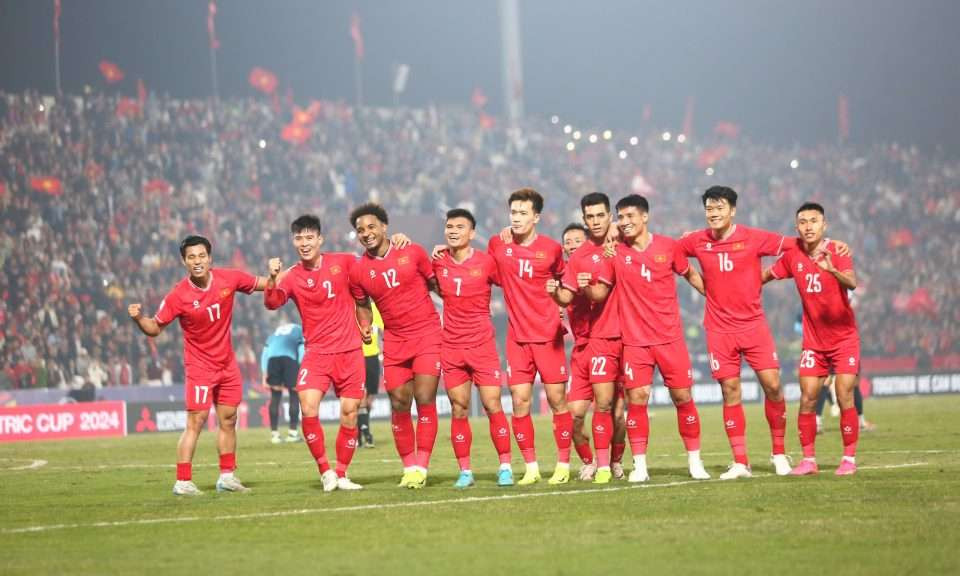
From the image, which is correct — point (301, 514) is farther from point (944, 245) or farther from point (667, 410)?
point (944, 245)

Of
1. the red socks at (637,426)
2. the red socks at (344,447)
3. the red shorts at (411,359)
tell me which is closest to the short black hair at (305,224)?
the red shorts at (411,359)

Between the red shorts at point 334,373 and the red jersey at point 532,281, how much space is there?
5.78 ft

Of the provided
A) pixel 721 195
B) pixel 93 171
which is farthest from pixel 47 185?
pixel 721 195

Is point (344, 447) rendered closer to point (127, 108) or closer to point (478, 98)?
point (127, 108)

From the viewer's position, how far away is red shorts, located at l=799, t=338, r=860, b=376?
49.1ft

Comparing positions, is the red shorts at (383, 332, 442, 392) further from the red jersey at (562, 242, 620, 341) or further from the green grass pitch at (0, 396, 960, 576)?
the red jersey at (562, 242, 620, 341)

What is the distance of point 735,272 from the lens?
14.8 metres

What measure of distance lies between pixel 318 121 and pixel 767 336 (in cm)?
4114

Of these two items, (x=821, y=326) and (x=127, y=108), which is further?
(x=127, y=108)

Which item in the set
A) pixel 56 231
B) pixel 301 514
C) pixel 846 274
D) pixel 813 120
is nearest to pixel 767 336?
pixel 846 274

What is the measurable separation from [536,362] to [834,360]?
3.26 m

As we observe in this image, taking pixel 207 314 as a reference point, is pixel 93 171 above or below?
above

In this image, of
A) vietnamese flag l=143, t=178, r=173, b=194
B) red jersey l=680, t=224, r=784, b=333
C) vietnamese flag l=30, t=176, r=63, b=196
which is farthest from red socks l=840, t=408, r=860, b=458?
vietnamese flag l=143, t=178, r=173, b=194

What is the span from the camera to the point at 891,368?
4706cm
